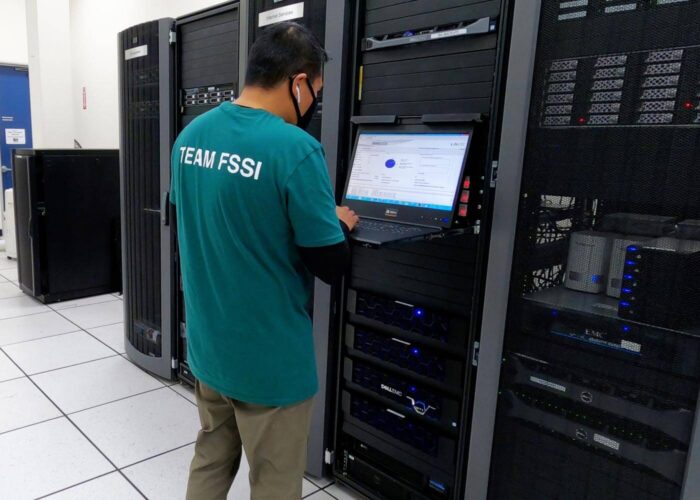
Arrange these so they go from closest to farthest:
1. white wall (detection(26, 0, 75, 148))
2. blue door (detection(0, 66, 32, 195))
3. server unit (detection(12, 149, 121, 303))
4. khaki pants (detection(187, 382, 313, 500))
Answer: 1. khaki pants (detection(187, 382, 313, 500))
2. server unit (detection(12, 149, 121, 303))
3. white wall (detection(26, 0, 75, 148))
4. blue door (detection(0, 66, 32, 195))

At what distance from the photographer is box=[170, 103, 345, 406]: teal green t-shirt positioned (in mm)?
979

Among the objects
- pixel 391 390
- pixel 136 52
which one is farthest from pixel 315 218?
pixel 136 52

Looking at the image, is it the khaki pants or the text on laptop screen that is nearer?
the khaki pants

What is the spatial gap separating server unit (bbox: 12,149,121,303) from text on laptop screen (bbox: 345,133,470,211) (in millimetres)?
3039

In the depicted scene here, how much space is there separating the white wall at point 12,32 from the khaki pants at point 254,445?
20.6ft

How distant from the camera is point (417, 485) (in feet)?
4.97

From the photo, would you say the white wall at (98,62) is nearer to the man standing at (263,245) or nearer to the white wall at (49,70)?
the white wall at (49,70)

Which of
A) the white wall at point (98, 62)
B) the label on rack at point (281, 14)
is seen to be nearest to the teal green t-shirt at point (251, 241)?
the label on rack at point (281, 14)

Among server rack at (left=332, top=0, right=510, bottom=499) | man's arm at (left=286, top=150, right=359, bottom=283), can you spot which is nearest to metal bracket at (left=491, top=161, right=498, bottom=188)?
server rack at (left=332, top=0, right=510, bottom=499)

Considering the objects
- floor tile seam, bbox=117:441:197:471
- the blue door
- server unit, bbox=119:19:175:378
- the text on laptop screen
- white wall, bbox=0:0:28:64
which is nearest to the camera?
the text on laptop screen

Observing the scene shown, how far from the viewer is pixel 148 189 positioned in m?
2.46

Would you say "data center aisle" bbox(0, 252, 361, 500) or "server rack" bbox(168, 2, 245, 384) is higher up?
"server rack" bbox(168, 2, 245, 384)

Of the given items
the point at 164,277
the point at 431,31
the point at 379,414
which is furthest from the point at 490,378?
the point at 164,277

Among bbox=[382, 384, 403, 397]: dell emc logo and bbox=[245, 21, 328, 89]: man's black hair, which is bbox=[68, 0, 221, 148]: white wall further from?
bbox=[382, 384, 403, 397]: dell emc logo
